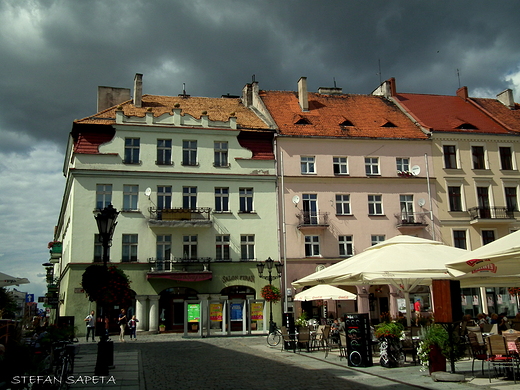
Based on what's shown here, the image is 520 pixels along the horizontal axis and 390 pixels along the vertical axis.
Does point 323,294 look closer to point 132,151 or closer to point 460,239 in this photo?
point 132,151

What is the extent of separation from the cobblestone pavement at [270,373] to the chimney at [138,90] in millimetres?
21054

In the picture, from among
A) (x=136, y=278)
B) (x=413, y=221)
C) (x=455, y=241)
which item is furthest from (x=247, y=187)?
(x=455, y=241)

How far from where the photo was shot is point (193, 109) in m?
40.1

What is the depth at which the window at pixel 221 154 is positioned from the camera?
1448 inches

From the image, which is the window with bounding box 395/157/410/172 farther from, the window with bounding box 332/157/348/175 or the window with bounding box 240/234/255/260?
the window with bounding box 240/234/255/260

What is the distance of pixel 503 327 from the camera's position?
19234mm

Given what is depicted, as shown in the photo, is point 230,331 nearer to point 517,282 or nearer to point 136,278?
point 136,278

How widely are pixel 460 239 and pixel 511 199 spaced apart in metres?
5.49

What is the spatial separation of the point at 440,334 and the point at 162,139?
26562mm

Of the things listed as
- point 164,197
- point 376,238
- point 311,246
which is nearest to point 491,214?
point 376,238

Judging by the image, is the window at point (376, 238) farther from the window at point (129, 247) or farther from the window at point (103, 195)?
the window at point (103, 195)

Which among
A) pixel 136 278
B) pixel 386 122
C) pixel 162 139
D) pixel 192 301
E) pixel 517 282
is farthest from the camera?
pixel 386 122

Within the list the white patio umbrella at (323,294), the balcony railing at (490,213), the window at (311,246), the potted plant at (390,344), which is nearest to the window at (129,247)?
the window at (311,246)

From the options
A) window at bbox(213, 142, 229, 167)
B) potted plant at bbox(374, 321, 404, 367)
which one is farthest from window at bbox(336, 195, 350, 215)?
potted plant at bbox(374, 321, 404, 367)
